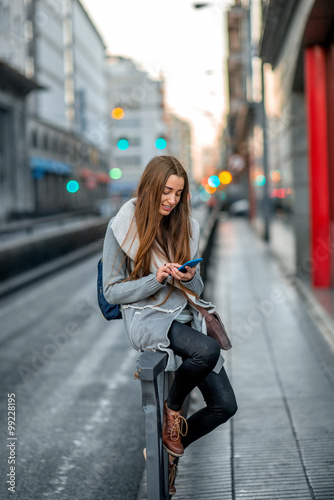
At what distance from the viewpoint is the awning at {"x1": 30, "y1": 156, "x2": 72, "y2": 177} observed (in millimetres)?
46750

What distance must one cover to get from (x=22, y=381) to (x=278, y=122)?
1185cm

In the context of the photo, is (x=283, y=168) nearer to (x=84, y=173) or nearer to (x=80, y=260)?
(x=80, y=260)

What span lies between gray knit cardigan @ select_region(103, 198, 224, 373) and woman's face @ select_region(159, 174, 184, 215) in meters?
0.16

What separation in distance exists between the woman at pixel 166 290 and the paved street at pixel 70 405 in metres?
1.21

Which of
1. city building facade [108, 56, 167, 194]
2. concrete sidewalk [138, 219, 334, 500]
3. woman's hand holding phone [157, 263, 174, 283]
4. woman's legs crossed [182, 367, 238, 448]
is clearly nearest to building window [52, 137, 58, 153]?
concrete sidewalk [138, 219, 334, 500]

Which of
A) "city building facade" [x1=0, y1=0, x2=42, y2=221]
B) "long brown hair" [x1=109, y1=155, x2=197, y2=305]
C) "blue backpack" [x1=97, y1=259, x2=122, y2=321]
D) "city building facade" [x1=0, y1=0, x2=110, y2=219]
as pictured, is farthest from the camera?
"city building facade" [x1=0, y1=0, x2=110, y2=219]

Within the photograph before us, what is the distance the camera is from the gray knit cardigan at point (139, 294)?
3.22 metres

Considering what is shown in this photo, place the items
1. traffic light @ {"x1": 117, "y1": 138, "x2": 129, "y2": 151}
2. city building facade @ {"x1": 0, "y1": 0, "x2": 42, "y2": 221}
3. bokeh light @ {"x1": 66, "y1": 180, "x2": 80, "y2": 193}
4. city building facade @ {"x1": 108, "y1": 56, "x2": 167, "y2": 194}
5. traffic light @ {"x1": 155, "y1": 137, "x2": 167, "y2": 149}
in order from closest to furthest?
traffic light @ {"x1": 117, "y1": 138, "x2": 129, "y2": 151}, traffic light @ {"x1": 155, "y1": 137, "x2": 167, "y2": 149}, city building facade @ {"x1": 0, "y1": 0, "x2": 42, "y2": 221}, bokeh light @ {"x1": 66, "y1": 180, "x2": 80, "y2": 193}, city building facade @ {"x1": 108, "y1": 56, "x2": 167, "y2": 194}

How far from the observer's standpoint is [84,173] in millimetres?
68062

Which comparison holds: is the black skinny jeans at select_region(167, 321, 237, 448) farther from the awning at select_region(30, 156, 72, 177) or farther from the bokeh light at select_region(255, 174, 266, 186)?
the awning at select_region(30, 156, 72, 177)

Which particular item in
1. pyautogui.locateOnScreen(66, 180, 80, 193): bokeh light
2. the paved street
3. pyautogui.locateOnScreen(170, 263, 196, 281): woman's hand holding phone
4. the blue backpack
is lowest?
the paved street

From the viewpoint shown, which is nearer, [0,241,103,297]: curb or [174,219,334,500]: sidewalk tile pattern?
[174,219,334,500]: sidewalk tile pattern

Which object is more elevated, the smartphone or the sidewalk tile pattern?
the smartphone

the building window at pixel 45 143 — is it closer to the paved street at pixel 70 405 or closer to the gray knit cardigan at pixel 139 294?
the paved street at pixel 70 405
